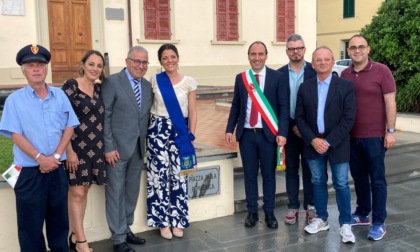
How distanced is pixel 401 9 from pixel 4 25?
9.77 m

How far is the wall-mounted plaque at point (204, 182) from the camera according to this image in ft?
15.7

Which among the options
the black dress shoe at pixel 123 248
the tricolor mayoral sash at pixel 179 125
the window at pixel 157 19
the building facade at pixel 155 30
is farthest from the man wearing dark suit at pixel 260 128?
the window at pixel 157 19

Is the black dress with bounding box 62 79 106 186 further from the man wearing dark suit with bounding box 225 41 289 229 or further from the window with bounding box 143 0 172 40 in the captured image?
the window with bounding box 143 0 172 40

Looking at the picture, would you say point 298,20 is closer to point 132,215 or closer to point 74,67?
point 74,67

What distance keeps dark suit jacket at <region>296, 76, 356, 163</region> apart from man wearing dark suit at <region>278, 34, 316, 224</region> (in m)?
0.23

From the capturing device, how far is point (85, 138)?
12.2ft

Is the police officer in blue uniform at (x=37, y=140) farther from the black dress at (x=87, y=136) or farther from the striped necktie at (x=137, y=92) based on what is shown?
the striped necktie at (x=137, y=92)

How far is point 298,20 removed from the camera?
1730 cm

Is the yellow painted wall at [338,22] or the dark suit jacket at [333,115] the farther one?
the yellow painted wall at [338,22]

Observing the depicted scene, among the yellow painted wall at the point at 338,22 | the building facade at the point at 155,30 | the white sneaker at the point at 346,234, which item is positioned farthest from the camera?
the yellow painted wall at the point at 338,22

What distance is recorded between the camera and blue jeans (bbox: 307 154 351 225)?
4.29 metres

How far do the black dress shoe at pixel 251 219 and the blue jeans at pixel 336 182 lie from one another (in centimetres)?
67

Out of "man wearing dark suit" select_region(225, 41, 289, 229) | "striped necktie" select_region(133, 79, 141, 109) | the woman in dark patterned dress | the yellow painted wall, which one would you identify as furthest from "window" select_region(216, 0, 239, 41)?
the yellow painted wall

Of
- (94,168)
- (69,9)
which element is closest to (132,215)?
(94,168)
